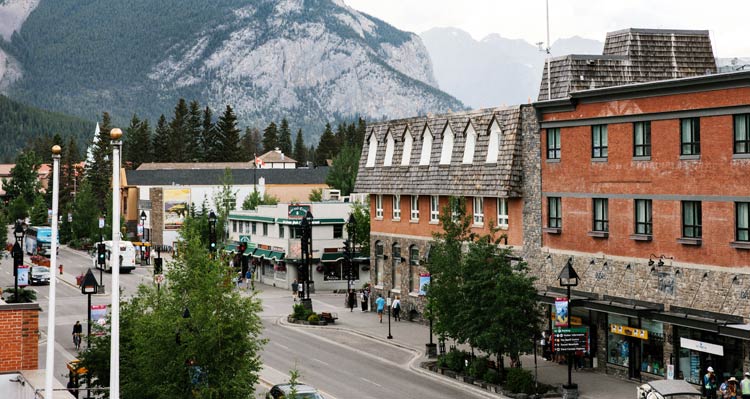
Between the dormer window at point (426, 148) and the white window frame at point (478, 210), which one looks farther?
the dormer window at point (426, 148)

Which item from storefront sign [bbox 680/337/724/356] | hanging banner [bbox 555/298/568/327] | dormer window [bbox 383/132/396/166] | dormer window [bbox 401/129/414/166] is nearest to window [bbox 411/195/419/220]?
dormer window [bbox 401/129/414/166]

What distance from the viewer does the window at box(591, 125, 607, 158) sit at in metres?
44.4

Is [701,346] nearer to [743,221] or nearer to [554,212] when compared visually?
[743,221]

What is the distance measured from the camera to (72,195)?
17775 centimetres

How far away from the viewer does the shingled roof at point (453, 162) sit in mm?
50406

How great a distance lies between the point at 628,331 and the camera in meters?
42.4

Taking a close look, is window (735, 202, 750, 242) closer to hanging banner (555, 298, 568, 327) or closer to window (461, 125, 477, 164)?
hanging banner (555, 298, 568, 327)

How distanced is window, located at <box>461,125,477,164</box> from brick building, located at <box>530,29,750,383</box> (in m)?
4.74

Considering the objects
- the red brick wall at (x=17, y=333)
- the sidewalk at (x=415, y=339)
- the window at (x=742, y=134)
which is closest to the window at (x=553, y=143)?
the sidewalk at (x=415, y=339)

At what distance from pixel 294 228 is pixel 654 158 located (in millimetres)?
46908

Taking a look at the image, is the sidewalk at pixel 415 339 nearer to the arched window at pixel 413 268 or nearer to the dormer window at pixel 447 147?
the arched window at pixel 413 268

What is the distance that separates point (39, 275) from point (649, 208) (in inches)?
2428

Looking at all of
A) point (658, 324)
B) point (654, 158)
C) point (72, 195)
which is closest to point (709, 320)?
point (658, 324)

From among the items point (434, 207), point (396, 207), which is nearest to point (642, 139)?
point (434, 207)
